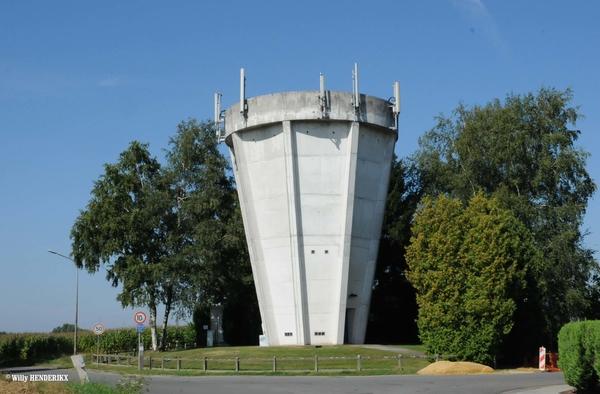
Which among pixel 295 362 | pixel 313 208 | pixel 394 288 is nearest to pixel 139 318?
pixel 295 362

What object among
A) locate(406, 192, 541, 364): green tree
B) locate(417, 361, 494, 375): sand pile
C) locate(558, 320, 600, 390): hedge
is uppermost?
locate(406, 192, 541, 364): green tree

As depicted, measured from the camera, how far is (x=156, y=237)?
5394 centimetres

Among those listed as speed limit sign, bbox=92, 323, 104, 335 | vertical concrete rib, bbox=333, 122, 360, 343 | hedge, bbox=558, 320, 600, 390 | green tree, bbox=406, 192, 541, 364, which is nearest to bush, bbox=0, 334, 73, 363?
speed limit sign, bbox=92, 323, 104, 335

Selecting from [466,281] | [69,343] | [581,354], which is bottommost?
[69,343]

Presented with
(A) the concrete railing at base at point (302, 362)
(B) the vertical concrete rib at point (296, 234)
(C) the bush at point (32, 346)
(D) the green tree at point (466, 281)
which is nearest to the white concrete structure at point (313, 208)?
(B) the vertical concrete rib at point (296, 234)

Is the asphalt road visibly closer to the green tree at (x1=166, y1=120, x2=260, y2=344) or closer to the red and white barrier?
the red and white barrier

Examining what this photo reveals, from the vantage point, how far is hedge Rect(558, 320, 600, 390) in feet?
64.2

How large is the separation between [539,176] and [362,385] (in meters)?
32.6

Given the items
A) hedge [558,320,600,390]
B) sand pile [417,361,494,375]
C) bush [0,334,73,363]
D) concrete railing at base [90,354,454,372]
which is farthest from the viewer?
bush [0,334,73,363]

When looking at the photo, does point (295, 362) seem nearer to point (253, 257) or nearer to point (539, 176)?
point (253, 257)

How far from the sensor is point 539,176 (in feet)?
170

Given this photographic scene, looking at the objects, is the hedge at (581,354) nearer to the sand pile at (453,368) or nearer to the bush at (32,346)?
the sand pile at (453,368)

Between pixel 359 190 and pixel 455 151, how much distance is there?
1710 centimetres

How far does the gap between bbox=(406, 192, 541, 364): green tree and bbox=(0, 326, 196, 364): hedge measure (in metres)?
31.8
